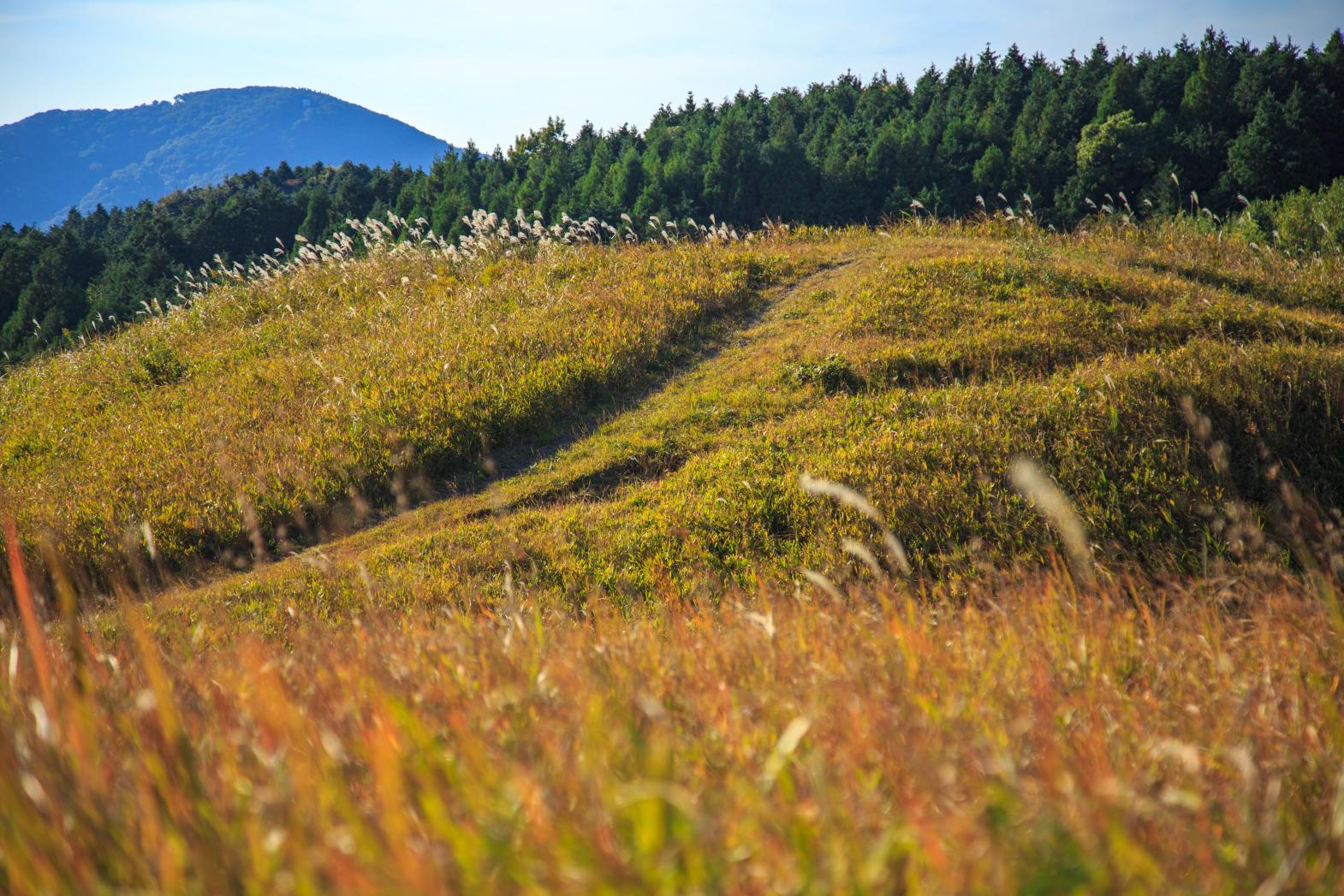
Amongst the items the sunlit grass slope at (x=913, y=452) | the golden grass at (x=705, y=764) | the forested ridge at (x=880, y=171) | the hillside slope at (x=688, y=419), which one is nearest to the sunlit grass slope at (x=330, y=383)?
the hillside slope at (x=688, y=419)

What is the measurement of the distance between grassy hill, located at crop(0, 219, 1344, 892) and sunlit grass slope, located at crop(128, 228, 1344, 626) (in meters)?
0.06

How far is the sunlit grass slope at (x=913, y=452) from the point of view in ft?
23.2

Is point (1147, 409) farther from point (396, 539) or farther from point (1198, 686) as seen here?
point (396, 539)

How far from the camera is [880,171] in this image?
2429 inches

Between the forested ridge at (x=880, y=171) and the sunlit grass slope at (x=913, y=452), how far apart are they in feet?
141

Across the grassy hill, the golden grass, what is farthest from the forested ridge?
the golden grass

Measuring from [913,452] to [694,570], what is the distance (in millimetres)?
2762

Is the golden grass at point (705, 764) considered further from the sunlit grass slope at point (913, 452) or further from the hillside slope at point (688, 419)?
the sunlit grass slope at point (913, 452)

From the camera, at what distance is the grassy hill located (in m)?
1.65

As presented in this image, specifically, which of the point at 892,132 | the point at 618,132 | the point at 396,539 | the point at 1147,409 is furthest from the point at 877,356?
the point at 618,132

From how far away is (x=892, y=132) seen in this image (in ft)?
202

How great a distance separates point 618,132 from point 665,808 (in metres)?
88.0

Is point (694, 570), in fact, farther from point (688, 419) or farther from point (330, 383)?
point (330, 383)

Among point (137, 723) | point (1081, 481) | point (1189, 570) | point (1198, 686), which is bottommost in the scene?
point (1189, 570)
